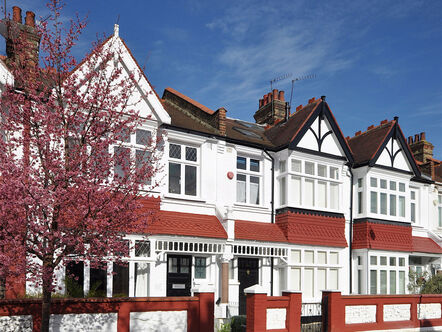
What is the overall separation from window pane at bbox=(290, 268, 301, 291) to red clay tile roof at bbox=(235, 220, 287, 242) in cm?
159

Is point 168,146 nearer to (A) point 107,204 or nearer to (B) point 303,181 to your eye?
(B) point 303,181

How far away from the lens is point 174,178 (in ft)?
60.7

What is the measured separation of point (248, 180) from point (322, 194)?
372cm

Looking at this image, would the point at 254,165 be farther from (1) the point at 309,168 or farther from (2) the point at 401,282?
(2) the point at 401,282

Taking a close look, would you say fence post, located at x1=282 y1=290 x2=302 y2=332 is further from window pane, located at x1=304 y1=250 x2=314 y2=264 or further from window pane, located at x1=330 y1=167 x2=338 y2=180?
window pane, located at x1=330 y1=167 x2=338 y2=180

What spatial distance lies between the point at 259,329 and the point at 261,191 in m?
8.05

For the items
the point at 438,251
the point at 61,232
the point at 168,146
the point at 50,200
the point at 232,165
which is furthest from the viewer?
the point at 438,251

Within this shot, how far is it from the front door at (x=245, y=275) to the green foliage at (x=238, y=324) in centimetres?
452

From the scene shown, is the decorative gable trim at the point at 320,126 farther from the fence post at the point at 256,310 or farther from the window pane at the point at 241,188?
the fence post at the point at 256,310

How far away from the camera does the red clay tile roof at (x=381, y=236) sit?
21875 mm

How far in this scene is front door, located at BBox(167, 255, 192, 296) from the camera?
17.8 m

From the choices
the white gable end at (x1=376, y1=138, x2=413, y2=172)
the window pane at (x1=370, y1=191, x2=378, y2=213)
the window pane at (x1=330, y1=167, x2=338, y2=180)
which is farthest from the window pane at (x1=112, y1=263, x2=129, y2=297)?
the white gable end at (x1=376, y1=138, x2=413, y2=172)

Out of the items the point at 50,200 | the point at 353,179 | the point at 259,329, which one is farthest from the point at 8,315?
the point at 353,179

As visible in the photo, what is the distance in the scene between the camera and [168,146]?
18391mm
